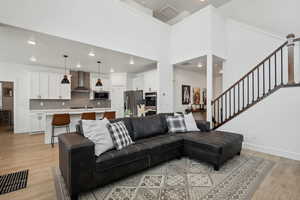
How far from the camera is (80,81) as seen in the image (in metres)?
6.45

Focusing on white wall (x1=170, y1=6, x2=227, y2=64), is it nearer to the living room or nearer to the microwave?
the living room

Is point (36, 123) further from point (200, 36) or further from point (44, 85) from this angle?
point (200, 36)

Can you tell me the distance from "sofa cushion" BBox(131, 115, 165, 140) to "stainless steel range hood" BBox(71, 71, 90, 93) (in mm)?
4581

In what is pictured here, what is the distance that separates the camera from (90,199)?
66.3 inches

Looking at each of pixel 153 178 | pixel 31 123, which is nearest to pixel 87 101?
pixel 31 123

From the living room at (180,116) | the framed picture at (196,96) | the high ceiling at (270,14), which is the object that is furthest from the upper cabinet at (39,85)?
the high ceiling at (270,14)

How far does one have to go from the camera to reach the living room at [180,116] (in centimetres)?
185

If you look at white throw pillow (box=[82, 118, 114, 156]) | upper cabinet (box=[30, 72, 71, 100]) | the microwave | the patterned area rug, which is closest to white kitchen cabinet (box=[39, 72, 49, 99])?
upper cabinet (box=[30, 72, 71, 100])

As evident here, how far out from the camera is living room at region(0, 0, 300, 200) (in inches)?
72.9

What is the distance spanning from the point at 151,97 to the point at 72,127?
2.87 meters

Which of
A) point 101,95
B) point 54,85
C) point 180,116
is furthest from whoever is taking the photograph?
point 101,95

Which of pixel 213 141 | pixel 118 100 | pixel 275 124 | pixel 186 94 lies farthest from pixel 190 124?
pixel 118 100

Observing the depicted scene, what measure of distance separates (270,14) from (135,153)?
531 centimetres

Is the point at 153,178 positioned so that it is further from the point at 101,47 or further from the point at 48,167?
the point at 101,47
